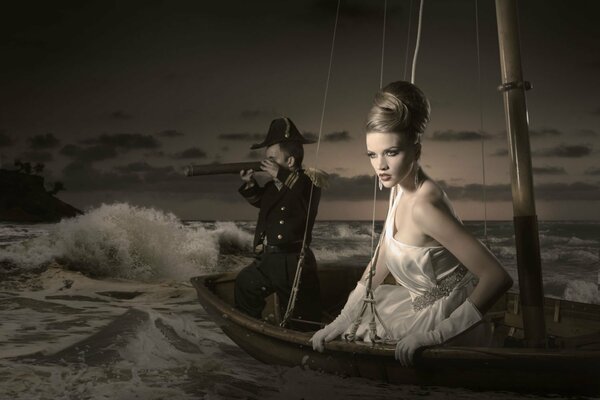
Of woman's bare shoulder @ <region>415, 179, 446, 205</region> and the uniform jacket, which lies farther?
the uniform jacket

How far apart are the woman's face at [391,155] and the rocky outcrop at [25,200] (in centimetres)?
1343

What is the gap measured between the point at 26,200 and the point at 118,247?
731cm

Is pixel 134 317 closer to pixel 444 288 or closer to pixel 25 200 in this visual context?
pixel 444 288

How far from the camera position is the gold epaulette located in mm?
3299

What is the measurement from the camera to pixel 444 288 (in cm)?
221

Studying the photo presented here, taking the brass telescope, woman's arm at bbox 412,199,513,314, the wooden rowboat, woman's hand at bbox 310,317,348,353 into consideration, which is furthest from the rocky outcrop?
woman's arm at bbox 412,199,513,314

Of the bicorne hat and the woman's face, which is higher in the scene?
the bicorne hat

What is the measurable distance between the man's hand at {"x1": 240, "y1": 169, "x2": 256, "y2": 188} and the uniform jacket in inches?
1.0

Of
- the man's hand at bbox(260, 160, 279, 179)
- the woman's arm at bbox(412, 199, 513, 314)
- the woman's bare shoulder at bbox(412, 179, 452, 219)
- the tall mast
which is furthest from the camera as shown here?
the man's hand at bbox(260, 160, 279, 179)

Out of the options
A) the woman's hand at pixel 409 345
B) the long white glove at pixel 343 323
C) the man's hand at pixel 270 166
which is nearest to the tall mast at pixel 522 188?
the woman's hand at pixel 409 345

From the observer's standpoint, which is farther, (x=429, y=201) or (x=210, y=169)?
(x=210, y=169)

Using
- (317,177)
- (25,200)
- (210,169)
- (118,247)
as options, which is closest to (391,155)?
(317,177)

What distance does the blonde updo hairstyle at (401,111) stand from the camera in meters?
2.10

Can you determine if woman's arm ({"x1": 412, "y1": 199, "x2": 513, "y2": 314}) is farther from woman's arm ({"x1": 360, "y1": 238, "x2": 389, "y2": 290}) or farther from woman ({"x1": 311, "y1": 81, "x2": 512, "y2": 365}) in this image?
woman's arm ({"x1": 360, "y1": 238, "x2": 389, "y2": 290})
